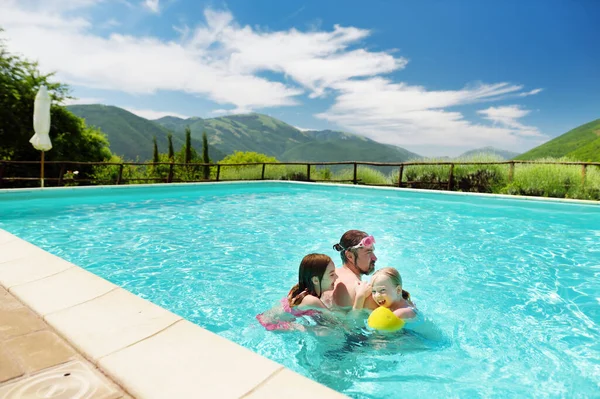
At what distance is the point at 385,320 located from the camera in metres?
2.57

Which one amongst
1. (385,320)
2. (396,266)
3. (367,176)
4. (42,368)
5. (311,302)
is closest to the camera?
(42,368)

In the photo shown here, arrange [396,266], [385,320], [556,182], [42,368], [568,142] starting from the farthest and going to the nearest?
[568,142] < [556,182] < [396,266] < [385,320] < [42,368]

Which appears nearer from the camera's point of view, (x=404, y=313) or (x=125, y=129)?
(x=404, y=313)

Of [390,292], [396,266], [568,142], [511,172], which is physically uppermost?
[568,142]

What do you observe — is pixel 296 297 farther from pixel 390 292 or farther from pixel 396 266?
pixel 396 266

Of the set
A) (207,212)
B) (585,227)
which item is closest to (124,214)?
(207,212)

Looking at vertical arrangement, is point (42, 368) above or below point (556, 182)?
below

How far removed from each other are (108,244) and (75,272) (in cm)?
315

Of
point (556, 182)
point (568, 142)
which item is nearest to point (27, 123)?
point (556, 182)

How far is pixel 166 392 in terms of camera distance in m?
1.51

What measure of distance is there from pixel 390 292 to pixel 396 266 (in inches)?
111

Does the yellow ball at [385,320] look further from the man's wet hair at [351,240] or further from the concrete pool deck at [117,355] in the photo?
the concrete pool deck at [117,355]

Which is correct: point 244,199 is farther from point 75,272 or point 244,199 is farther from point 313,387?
point 313,387

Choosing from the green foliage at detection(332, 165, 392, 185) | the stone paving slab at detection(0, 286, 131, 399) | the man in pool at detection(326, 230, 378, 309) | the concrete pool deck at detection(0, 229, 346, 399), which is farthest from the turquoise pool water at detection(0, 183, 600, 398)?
the green foliage at detection(332, 165, 392, 185)
